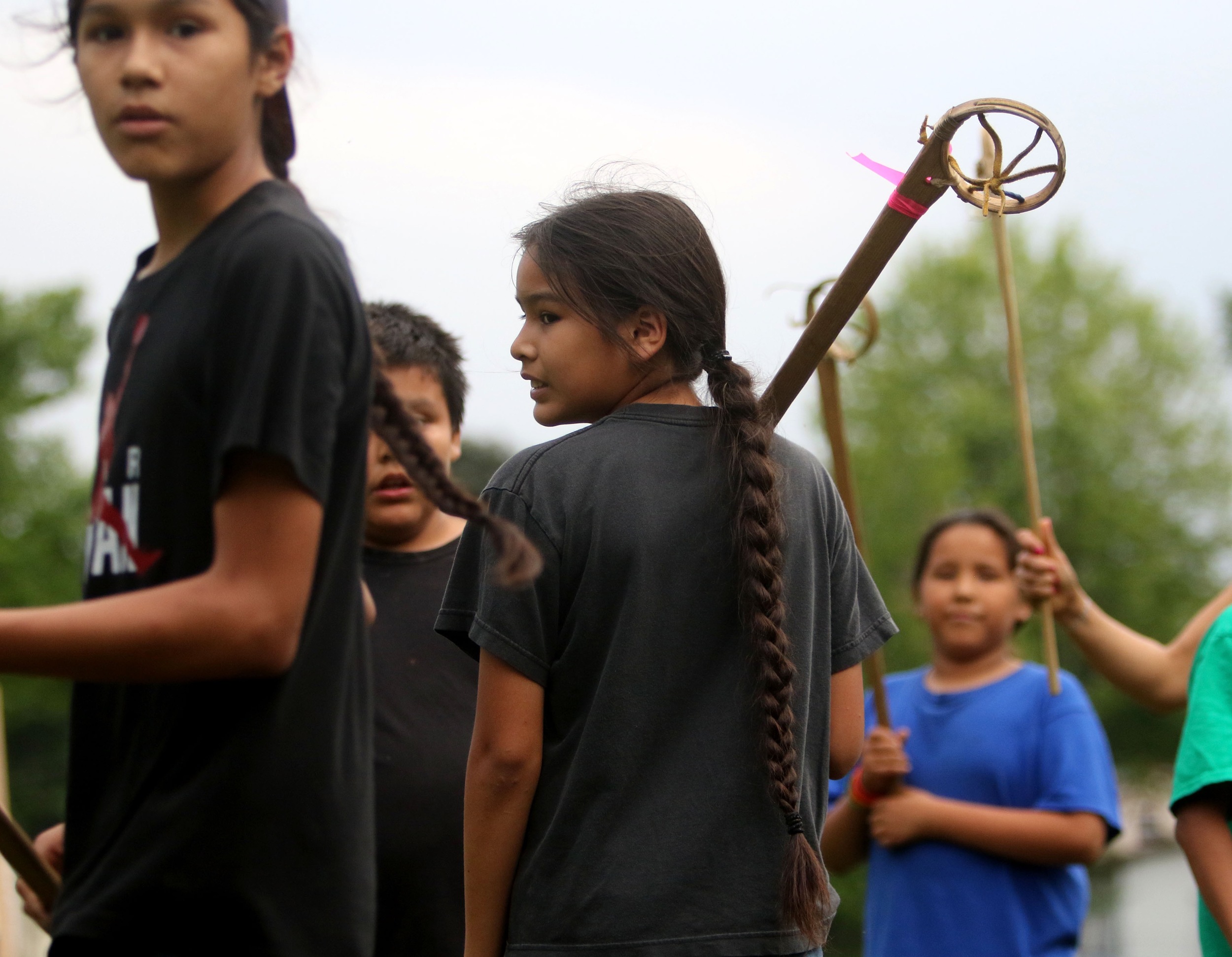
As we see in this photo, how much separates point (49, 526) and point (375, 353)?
22819 mm

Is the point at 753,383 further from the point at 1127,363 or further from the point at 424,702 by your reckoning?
the point at 1127,363

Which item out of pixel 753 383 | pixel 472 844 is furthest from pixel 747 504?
pixel 472 844

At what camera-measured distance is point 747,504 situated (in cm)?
218

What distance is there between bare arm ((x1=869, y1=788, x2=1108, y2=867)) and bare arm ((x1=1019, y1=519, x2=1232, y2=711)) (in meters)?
0.36

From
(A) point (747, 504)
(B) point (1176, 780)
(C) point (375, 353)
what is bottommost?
(B) point (1176, 780)

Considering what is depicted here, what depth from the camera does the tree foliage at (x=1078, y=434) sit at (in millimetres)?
25188

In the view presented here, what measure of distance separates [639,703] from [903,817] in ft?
6.32

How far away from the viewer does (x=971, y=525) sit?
4375mm

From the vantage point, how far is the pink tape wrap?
2342 mm

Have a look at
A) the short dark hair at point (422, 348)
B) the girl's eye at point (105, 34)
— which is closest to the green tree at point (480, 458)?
the short dark hair at point (422, 348)

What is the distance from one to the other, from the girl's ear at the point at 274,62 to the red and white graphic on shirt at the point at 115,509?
0.29m

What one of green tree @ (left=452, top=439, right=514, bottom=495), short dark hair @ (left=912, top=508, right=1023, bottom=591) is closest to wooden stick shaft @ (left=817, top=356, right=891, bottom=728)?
short dark hair @ (left=912, top=508, right=1023, bottom=591)

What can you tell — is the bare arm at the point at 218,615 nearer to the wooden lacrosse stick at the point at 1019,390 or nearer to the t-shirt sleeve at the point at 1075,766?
the wooden lacrosse stick at the point at 1019,390

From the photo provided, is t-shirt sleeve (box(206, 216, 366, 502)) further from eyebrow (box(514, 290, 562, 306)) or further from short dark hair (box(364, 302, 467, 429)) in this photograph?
short dark hair (box(364, 302, 467, 429))
